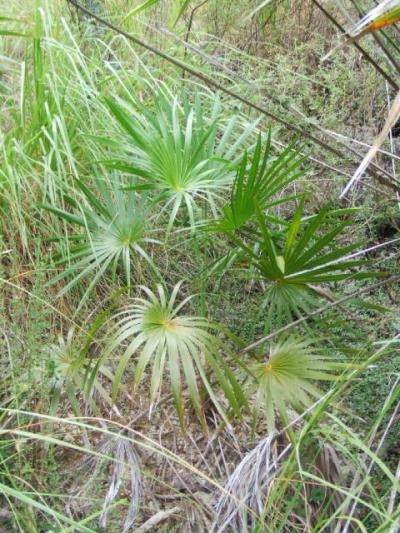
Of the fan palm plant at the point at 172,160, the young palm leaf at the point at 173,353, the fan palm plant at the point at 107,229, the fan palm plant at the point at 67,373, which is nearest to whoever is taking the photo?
the young palm leaf at the point at 173,353

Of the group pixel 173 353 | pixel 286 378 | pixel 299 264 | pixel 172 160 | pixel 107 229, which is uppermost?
pixel 172 160

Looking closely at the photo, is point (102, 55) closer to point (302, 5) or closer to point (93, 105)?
point (93, 105)

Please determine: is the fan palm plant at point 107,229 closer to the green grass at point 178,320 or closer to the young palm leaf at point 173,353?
the green grass at point 178,320

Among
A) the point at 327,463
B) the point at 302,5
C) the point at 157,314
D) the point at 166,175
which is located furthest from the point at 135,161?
the point at 302,5

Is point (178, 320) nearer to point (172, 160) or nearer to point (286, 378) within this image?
point (286, 378)

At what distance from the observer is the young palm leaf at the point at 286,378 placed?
1.82m

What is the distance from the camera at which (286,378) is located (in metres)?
1.92

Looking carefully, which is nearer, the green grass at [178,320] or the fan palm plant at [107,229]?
the green grass at [178,320]

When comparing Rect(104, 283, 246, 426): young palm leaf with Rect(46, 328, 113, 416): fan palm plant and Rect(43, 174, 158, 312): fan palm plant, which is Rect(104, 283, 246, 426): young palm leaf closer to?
Rect(46, 328, 113, 416): fan palm plant

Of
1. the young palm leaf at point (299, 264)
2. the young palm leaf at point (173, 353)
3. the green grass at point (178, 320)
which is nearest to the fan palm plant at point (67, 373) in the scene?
the green grass at point (178, 320)

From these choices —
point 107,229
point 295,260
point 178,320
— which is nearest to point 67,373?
point 178,320

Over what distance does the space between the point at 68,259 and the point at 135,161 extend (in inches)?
15.9

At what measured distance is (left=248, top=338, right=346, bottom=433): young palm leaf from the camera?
1.82 metres

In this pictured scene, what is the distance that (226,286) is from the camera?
2785mm
